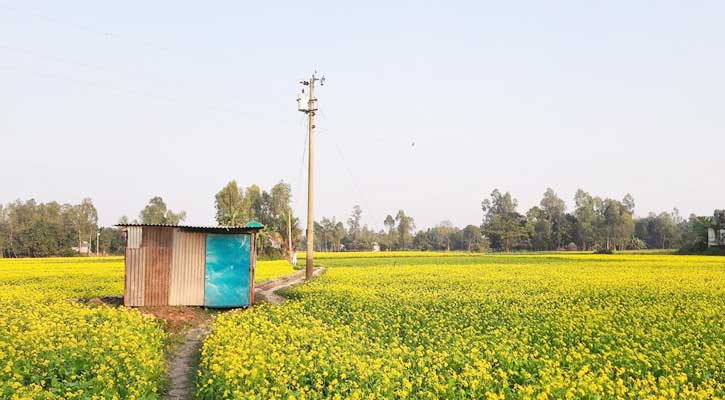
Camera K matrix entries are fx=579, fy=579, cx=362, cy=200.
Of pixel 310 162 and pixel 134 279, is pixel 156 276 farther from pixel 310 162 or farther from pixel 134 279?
pixel 310 162

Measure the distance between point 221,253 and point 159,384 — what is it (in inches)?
407

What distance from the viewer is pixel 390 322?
14.8 m

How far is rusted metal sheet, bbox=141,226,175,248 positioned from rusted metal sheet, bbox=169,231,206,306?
21 centimetres

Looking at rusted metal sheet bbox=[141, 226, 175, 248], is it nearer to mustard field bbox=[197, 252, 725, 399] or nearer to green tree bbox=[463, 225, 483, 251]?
mustard field bbox=[197, 252, 725, 399]

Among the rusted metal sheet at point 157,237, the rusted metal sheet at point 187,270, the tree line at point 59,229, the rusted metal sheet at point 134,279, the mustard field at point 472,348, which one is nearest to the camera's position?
the mustard field at point 472,348

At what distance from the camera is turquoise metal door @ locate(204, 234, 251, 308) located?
65.5 ft

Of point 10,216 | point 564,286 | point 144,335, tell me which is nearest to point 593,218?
point 564,286

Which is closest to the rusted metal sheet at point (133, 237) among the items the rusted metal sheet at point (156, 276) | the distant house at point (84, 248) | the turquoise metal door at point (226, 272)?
the rusted metal sheet at point (156, 276)

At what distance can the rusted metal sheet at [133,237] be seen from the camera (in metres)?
19.3

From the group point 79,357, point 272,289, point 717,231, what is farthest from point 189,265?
point 717,231

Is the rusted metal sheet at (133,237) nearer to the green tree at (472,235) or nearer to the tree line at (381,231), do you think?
the tree line at (381,231)

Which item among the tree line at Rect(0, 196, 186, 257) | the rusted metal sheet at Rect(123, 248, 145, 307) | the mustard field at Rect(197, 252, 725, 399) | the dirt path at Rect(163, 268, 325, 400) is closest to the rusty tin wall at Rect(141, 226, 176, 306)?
the rusted metal sheet at Rect(123, 248, 145, 307)

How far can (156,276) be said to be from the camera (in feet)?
63.6

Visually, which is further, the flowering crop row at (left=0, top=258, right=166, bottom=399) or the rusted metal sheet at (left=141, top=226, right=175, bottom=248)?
the rusted metal sheet at (left=141, top=226, right=175, bottom=248)
